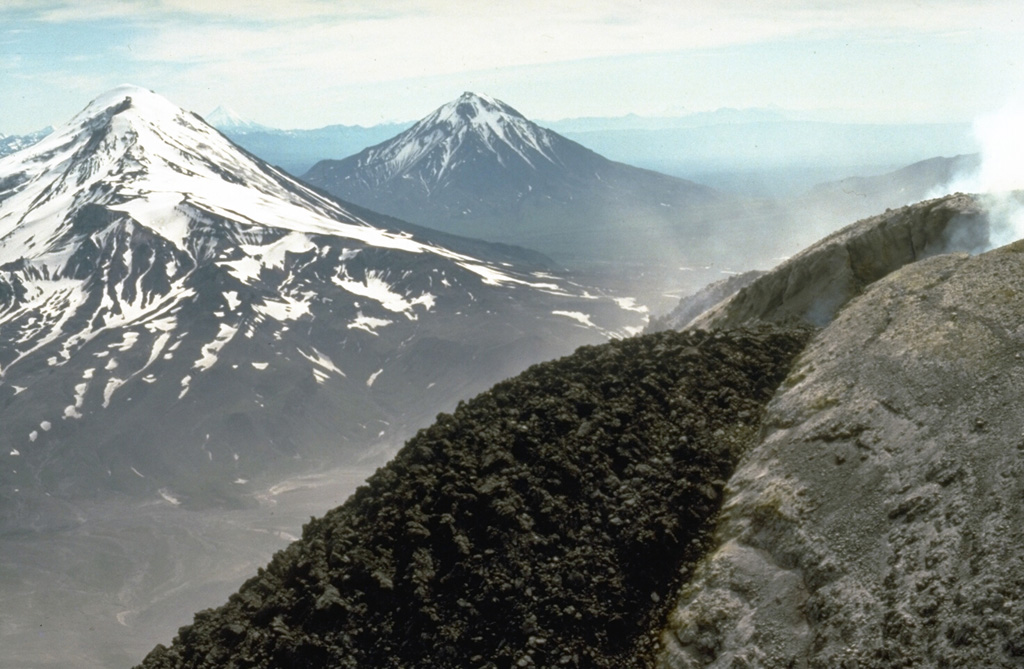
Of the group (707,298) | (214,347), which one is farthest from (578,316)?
(707,298)

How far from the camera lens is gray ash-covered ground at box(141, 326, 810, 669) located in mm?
14812

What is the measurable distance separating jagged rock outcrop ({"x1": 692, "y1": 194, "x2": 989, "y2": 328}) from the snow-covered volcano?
116 meters

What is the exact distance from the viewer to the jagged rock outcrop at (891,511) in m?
12.1

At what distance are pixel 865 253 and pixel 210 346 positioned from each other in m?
153

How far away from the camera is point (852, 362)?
1802 centimetres

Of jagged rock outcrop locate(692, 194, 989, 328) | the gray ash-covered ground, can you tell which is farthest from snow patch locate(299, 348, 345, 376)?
the gray ash-covered ground

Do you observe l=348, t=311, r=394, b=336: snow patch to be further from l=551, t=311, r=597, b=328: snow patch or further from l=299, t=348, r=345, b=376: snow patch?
l=551, t=311, r=597, b=328: snow patch

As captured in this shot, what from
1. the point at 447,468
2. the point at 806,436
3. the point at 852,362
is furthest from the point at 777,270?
the point at 447,468

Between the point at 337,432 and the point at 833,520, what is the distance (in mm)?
137856

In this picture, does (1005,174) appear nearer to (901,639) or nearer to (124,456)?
(901,639)

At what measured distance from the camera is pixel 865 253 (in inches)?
961

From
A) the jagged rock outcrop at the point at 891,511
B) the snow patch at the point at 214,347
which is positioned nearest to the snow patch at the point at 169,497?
the snow patch at the point at 214,347

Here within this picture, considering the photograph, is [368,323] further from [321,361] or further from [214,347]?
[214,347]

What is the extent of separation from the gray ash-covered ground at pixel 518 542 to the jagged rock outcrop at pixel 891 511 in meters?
0.88
